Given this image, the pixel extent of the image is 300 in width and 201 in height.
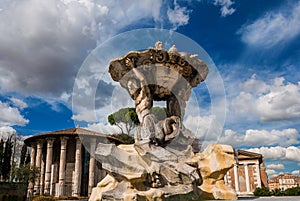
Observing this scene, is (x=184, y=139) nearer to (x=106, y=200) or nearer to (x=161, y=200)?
(x=161, y=200)

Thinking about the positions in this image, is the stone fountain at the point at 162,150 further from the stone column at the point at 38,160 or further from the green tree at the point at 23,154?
the green tree at the point at 23,154

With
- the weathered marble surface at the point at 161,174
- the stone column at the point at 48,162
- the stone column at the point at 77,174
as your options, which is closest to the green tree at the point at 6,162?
the stone column at the point at 48,162

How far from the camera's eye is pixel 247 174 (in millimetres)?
44250

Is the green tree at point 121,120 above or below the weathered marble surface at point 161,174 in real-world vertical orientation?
above

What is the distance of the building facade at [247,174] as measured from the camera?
1731 inches

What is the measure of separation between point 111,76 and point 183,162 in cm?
444

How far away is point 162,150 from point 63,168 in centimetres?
3224

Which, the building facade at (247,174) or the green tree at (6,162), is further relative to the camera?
the building facade at (247,174)

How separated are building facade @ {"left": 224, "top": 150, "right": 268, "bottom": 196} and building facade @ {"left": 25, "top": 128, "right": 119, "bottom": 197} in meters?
21.0

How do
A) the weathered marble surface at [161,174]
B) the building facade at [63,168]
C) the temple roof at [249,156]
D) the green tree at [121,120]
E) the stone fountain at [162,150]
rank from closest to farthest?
the weathered marble surface at [161,174] < the stone fountain at [162,150] < the green tree at [121,120] < the building facade at [63,168] < the temple roof at [249,156]

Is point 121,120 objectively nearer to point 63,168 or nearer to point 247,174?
point 63,168

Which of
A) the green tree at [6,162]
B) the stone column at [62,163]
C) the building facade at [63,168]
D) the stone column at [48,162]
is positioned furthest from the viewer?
the green tree at [6,162]

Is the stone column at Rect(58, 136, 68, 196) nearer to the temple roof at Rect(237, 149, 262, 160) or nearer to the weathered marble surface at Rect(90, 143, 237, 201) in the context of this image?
the temple roof at Rect(237, 149, 262, 160)

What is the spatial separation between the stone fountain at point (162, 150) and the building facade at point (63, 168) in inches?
1128
